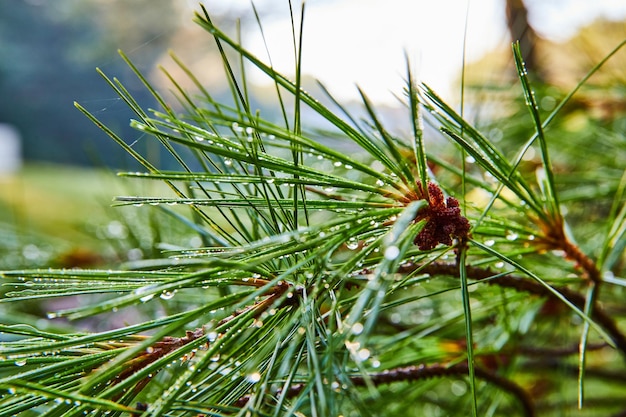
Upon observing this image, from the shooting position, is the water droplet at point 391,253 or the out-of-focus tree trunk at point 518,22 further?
the out-of-focus tree trunk at point 518,22

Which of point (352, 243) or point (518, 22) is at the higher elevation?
point (518, 22)

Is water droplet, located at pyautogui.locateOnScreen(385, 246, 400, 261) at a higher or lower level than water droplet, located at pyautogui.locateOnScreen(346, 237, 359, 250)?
lower

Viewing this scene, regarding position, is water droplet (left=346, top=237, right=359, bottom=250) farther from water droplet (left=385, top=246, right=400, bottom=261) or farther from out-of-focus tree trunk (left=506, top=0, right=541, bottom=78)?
out-of-focus tree trunk (left=506, top=0, right=541, bottom=78)

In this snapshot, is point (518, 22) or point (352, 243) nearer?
point (352, 243)

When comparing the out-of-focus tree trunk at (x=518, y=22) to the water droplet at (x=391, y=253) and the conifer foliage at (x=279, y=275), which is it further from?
the water droplet at (x=391, y=253)

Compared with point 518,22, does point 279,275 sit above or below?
below

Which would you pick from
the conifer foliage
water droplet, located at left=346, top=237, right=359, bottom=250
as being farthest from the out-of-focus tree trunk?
water droplet, located at left=346, top=237, right=359, bottom=250

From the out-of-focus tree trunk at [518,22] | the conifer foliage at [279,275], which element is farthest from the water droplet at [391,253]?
the out-of-focus tree trunk at [518,22]

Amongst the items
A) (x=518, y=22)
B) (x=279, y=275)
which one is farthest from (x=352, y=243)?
(x=518, y=22)

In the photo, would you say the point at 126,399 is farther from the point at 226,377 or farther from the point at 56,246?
the point at 56,246

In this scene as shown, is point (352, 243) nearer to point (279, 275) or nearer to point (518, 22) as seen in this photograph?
point (279, 275)

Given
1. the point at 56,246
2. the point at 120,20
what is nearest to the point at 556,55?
the point at 56,246
